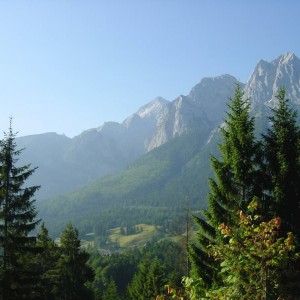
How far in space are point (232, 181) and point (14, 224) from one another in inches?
615

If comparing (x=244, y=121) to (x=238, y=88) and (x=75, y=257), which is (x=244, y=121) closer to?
(x=238, y=88)

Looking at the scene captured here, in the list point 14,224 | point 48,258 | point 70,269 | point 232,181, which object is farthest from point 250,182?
point 48,258

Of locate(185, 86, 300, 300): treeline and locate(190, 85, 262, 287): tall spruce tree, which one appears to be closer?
locate(185, 86, 300, 300): treeline

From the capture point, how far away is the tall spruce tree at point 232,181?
23.6m

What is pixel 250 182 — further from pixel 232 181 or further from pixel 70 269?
pixel 70 269

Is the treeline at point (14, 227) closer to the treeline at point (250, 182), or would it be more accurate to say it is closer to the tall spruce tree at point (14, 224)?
the tall spruce tree at point (14, 224)

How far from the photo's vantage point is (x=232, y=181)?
24.0m

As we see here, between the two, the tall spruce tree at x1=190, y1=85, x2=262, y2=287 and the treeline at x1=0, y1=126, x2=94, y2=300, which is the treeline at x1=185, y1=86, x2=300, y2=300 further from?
the treeline at x1=0, y1=126, x2=94, y2=300

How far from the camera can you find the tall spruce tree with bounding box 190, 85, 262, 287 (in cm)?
2364

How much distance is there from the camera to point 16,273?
28125mm

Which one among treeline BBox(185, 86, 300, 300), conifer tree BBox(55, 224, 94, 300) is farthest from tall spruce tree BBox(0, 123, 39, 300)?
conifer tree BBox(55, 224, 94, 300)

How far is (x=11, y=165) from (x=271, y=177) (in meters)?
18.0

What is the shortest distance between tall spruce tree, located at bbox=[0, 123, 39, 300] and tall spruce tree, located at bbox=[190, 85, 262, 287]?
1226 cm

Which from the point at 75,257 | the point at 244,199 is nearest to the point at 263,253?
the point at 244,199
